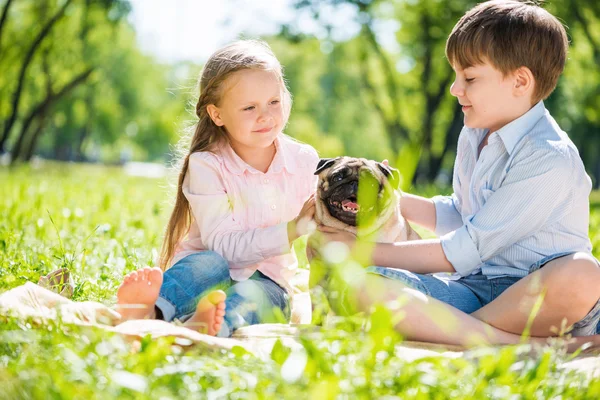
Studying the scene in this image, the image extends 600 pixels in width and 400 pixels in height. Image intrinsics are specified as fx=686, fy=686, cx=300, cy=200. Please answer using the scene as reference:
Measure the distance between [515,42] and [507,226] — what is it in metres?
0.90

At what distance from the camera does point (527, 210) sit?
10.2 feet

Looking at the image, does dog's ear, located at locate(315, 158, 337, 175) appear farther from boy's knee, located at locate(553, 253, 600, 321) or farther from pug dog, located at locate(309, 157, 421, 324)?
boy's knee, located at locate(553, 253, 600, 321)

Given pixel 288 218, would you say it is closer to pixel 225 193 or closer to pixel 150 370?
pixel 225 193

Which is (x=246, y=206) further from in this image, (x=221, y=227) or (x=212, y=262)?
(x=212, y=262)

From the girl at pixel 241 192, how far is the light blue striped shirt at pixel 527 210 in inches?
34.5

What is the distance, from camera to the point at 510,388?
6.55ft

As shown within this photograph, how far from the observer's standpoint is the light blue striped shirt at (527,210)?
3131mm

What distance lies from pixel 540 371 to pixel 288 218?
204cm

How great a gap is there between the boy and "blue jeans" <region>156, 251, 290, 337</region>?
0.46m

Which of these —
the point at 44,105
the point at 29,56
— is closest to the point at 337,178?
the point at 29,56

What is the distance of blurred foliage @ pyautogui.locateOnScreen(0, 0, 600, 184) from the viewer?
20922mm

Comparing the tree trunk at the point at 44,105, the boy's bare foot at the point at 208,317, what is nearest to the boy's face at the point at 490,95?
the boy's bare foot at the point at 208,317

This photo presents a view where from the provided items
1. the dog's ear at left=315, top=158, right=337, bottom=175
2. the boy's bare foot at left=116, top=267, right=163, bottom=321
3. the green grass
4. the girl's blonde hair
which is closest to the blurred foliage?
the girl's blonde hair

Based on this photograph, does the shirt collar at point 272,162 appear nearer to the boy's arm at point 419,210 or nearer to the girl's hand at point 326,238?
the girl's hand at point 326,238
